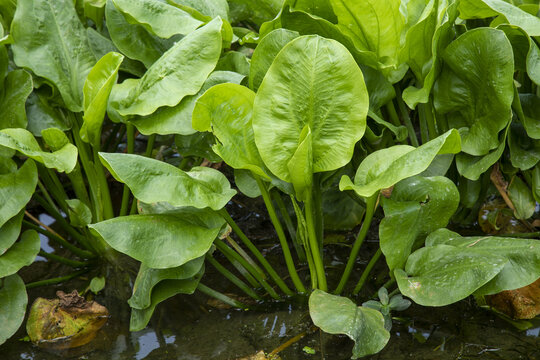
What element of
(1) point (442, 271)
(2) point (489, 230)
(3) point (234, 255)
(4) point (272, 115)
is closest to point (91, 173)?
(3) point (234, 255)

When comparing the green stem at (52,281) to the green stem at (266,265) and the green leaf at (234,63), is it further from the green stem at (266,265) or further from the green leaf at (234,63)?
the green leaf at (234,63)

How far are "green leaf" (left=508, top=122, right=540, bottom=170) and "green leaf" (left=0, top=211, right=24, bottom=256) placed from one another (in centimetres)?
127

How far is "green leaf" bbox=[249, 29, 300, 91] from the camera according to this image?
4.26 feet

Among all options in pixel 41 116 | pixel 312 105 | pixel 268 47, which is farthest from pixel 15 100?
pixel 312 105

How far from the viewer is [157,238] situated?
1252mm

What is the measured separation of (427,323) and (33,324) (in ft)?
3.34

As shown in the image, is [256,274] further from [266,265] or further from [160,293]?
[160,293]

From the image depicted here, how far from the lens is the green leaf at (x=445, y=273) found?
1167mm

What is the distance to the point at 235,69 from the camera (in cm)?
157

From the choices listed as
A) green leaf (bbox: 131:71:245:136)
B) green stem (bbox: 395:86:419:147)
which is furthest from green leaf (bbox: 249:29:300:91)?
green stem (bbox: 395:86:419:147)

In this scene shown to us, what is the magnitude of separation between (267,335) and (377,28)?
0.80m

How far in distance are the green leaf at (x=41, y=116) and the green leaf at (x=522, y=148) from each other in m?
1.24

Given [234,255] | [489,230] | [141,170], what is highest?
[141,170]

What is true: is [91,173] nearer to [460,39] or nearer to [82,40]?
[82,40]
